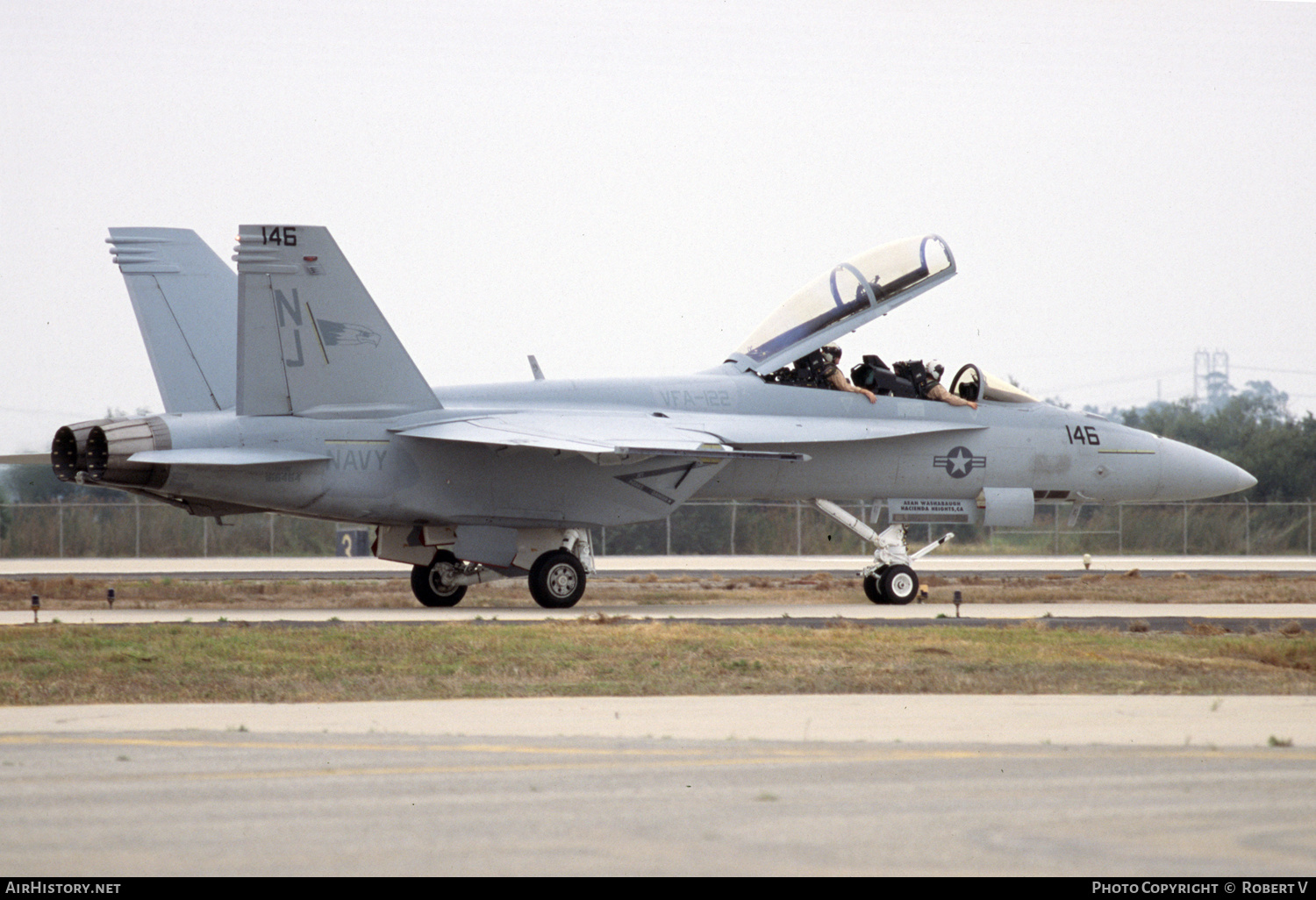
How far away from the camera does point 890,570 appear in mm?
21906

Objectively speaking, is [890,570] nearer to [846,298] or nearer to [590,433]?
[846,298]

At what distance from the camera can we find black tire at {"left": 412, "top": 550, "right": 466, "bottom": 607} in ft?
68.7

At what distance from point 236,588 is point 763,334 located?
9826 millimetres

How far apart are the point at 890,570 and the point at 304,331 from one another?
29.6 feet

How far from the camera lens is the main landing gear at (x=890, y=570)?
2184 centimetres

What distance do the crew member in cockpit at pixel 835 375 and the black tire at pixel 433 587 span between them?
19.6 ft

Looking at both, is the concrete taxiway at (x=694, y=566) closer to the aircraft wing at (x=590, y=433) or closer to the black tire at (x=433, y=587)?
the black tire at (x=433, y=587)

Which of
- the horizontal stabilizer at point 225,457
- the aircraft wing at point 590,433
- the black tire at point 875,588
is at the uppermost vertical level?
the aircraft wing at point 590,433

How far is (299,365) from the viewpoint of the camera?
18422 mm

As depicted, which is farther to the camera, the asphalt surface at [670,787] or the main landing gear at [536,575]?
the main landing gear at [536,575]

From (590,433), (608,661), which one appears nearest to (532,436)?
(590,433)

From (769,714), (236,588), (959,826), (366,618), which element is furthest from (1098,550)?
(959,826)

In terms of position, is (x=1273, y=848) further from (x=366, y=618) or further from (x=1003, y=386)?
(x=1003, y=386)

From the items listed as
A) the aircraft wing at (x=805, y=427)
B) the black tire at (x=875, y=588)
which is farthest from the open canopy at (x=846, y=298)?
the black tire at (x=875, y=588)
